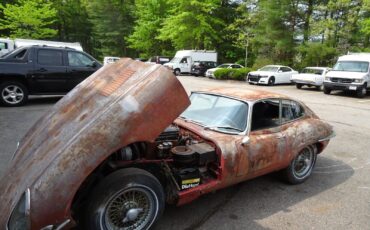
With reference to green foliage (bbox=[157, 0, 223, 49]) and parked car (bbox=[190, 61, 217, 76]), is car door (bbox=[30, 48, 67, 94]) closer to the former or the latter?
parked car (bbox=[190, 61, 217, 76])

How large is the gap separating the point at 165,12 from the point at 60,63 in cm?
3358

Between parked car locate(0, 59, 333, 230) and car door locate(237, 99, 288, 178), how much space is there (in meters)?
0.02

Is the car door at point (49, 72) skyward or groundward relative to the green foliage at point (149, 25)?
groundward

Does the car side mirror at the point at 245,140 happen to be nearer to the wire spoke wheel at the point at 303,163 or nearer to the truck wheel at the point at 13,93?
the wire spoke wheel at the point at 303,163

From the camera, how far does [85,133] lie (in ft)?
9.48

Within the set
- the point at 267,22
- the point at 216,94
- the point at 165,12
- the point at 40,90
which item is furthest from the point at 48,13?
the point at 216,94

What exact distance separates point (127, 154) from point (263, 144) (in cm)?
186

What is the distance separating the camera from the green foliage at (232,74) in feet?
80.9

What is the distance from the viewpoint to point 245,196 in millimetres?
4305

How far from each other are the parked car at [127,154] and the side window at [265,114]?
6 centimetres

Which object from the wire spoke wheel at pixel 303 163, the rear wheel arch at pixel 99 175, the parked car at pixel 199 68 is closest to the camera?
the rear wheel arch at pixel 99 175

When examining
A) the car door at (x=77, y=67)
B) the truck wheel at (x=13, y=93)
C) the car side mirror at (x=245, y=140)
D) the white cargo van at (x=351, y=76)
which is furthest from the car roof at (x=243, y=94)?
the white cargo van at (x=351, y=76)

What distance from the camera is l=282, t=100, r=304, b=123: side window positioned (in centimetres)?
478

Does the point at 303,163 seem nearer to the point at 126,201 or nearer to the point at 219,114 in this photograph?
the point at 219,114
